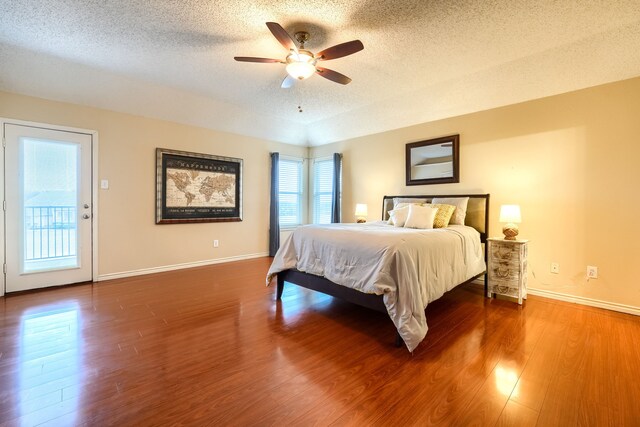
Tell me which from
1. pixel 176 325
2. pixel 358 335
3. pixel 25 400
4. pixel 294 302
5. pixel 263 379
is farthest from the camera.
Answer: pixel 294 302

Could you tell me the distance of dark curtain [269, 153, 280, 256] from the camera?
564 centimetres

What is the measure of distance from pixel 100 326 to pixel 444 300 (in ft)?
11.4

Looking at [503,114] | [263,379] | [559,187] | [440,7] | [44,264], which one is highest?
[440,7]

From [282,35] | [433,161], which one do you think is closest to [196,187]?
[282,35]

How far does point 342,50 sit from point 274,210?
376cm

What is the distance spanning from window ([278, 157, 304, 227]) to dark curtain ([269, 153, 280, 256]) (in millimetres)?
221

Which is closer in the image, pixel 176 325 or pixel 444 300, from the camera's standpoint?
pixel 176 325

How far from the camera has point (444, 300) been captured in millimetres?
3281

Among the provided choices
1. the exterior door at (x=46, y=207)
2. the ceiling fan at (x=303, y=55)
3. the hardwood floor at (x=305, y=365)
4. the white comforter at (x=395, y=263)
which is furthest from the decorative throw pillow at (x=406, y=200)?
the exterior door at (x=46, y=207)

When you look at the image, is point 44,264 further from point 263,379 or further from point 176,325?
point 263,379

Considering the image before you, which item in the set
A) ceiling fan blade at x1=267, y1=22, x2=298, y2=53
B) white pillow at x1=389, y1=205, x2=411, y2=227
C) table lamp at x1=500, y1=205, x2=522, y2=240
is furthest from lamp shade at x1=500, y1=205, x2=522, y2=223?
ceiling fan blade at x1=267, y1=22, x2=298, y2=53

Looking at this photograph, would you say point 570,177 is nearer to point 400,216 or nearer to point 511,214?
point 511,214

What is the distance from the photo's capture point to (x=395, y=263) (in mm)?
2172

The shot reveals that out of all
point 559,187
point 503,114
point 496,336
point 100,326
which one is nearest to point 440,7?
point 503,114
